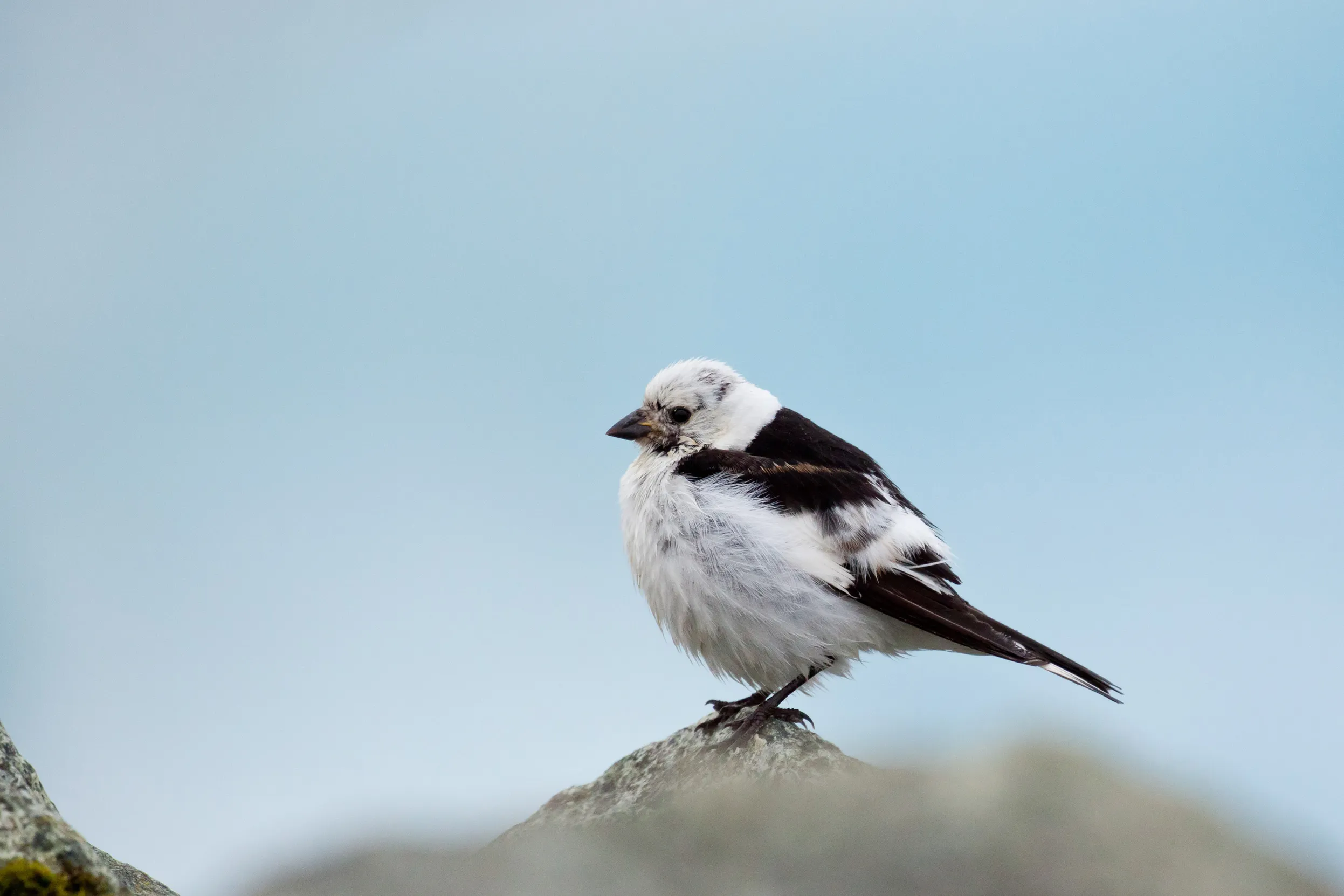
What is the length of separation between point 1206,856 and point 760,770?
210 centimetres

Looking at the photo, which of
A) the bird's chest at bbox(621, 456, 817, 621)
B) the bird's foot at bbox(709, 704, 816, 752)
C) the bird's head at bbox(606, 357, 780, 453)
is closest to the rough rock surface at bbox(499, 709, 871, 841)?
the bird's foot at bbox(709, 704, 816, 752)

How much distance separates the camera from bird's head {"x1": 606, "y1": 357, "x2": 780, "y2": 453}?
7.12m

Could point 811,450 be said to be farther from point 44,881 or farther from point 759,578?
point 44,881

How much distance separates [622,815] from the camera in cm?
569

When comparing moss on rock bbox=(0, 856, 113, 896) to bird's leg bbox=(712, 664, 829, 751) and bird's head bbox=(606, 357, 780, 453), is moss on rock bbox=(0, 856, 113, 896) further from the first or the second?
bird's head bbox=(606, 357, 780, 453)

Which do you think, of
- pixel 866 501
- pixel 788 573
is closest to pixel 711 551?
pixel 788 573

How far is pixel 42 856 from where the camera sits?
319cm

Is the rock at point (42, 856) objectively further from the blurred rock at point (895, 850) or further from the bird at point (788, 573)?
the bird at point (788, 573)

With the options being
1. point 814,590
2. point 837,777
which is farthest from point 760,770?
point 814,590

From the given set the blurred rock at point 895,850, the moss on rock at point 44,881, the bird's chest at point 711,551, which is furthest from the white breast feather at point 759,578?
the moss on rock at point 44,881

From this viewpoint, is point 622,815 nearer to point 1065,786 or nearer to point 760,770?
point 760,770

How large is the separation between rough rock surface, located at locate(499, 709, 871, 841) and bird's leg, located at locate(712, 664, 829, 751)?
0.04m

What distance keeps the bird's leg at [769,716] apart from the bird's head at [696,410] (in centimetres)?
157

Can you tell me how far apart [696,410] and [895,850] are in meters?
3.41
